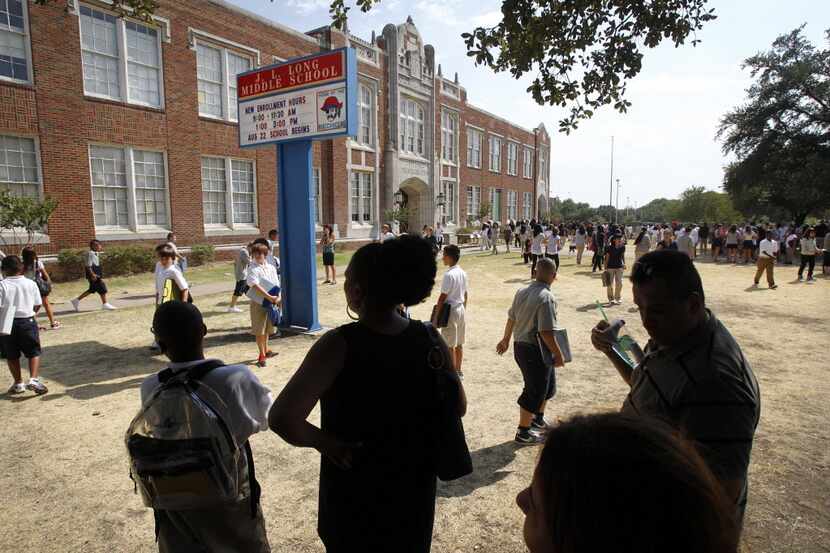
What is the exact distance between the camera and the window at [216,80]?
63.0 feet

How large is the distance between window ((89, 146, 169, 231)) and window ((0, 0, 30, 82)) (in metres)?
2.68

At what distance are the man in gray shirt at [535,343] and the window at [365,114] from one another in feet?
78.1

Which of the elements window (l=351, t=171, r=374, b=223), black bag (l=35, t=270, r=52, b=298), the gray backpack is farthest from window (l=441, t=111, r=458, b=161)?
the gray backpack

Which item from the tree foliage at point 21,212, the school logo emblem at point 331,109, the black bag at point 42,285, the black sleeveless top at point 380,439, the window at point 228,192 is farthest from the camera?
the window at point 228,192

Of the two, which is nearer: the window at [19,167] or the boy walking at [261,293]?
the boy walking at [261,293]

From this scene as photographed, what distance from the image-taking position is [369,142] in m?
27.8

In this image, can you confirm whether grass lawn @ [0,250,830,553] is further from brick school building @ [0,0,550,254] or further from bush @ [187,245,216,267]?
bush @ [187,245,216,267]

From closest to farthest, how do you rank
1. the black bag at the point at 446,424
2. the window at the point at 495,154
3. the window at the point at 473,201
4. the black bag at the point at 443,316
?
1. the black bag at the point at 446,424
2. the black bag at the point at 443,316
3. the window at the point at 473,201
4. the window at the point at 495,154

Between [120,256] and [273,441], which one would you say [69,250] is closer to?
[120,256]

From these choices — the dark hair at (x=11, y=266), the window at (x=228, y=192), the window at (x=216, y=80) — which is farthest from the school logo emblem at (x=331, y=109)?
the window at (x=228, y=192)

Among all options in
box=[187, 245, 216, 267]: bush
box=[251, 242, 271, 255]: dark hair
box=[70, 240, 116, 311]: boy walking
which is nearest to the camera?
box=[251, 242, 271, 255]: dark hair

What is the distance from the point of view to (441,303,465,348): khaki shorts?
20.6 ft

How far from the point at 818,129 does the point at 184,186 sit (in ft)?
118

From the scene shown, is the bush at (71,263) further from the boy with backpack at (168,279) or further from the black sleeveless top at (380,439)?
the black sleeveless top at (380,439)
